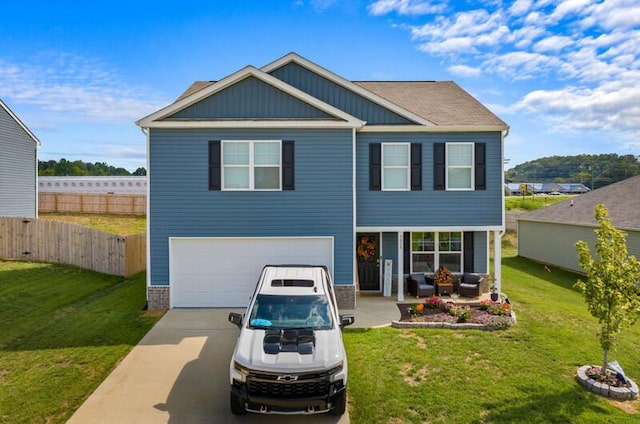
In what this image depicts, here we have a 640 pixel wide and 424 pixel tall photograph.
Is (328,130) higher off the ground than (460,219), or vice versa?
(328,130)

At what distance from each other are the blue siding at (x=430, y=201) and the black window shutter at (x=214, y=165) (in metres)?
4.41

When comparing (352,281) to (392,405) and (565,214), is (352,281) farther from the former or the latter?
(565,214)

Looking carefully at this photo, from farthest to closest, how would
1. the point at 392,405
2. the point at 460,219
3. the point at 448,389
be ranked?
the point at 460,219 < the point at 448,389 < the point at 392,405

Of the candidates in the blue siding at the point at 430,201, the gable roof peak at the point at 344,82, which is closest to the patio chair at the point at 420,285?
the blue siding at the point at 430,201

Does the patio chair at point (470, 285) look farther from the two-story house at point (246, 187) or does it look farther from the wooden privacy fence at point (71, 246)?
the wooden privacy fence at point (71, 246)

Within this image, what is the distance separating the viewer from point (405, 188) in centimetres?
1197

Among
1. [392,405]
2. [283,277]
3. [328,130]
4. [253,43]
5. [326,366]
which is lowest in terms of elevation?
[392,405]

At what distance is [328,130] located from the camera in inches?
437

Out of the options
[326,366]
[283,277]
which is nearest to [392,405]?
[326,366]

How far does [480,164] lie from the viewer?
11.9 metres

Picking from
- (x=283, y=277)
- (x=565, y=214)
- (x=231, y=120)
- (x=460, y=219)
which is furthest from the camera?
(x=565, y=214)

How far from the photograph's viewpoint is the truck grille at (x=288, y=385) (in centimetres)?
526

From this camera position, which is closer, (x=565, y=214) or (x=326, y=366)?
(x=326, y=366)

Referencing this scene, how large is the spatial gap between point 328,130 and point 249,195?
3.08 meters
